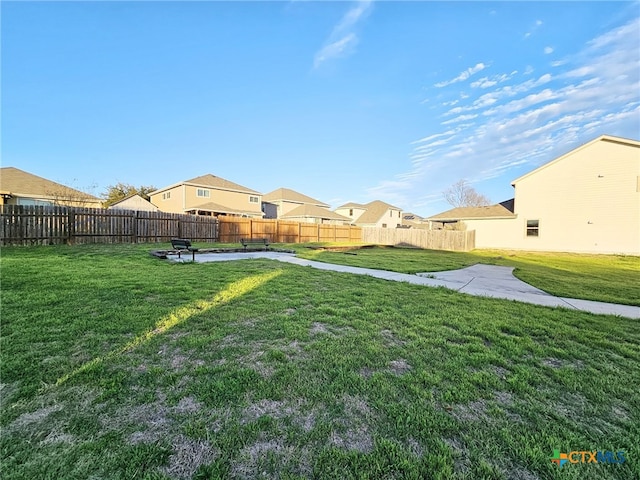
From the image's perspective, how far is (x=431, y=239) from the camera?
23031mm

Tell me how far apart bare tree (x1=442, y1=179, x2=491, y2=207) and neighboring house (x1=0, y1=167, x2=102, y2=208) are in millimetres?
47517

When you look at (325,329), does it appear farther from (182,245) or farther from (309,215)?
(309,215)

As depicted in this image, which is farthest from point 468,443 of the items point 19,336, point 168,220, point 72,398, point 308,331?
point 168,220

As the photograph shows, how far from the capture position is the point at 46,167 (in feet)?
86.1

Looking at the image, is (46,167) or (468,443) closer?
(468,443)

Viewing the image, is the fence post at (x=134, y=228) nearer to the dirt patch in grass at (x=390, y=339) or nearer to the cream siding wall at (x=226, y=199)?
the cream siding wall at (x=226, y=199)

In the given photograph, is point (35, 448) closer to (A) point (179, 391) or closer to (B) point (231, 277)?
(A) point (179, 391)

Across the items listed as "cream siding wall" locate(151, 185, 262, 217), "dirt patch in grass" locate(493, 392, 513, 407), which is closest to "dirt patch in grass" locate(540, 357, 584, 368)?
"dirt patch in grass" locate(493, 392, 513, 407)

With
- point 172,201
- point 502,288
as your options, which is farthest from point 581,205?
point 172,201

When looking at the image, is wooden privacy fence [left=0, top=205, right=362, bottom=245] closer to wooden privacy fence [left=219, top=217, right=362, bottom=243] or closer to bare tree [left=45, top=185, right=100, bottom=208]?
wooden privacy fence [left=219, top=217, right=362, bottom=243]

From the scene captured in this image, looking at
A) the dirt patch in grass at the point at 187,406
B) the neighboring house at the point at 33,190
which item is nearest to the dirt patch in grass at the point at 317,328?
the dirt patch in grass at the point at 187,406

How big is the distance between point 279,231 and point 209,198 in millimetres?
12825

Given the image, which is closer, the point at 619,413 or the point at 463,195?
the point at 619,413

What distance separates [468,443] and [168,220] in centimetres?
1816
